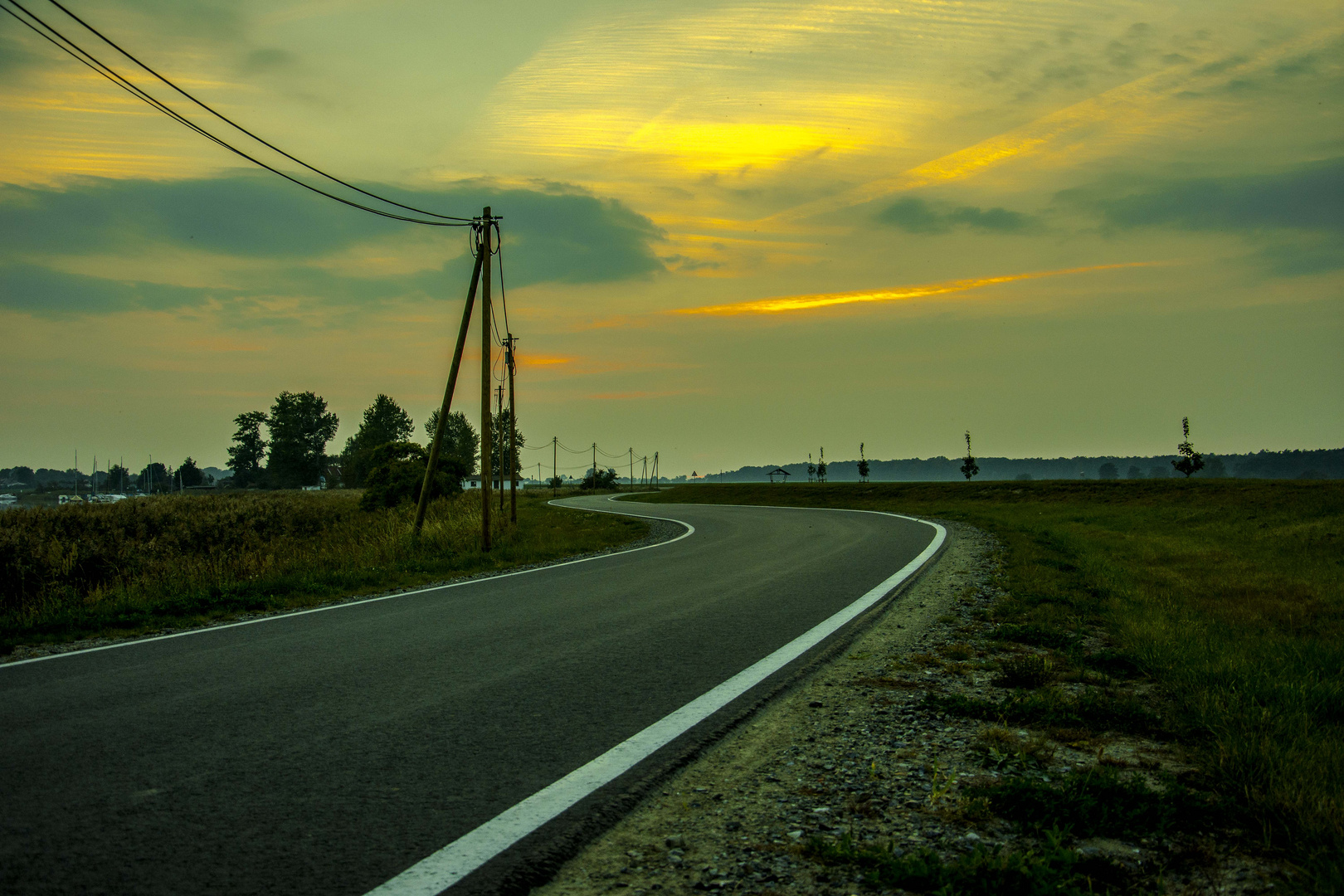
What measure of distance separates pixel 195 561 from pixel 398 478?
25340 millimetres

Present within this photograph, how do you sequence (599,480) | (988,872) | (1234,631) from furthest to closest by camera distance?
(599,480)
(1234,631)
(988,872)

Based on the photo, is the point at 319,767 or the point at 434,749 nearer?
the point at 319,767

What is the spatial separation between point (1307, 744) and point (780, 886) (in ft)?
9.68

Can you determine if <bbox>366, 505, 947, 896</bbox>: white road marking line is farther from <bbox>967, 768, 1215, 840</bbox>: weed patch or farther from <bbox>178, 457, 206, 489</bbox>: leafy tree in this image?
<bbox>178, 457, 206, 489</bbox>: leafy tree

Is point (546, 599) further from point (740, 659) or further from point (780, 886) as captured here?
point (780, 886)

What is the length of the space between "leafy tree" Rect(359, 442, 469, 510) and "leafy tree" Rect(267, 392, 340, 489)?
84615 mm

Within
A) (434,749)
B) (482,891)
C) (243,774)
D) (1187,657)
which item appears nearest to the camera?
(482,891)

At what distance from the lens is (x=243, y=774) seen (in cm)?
369

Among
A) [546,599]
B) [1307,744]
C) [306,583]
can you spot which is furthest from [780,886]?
[306,583]

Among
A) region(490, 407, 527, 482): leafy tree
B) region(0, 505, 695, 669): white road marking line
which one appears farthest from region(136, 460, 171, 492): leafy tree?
region(0, 505, 695, 669): white road marking line

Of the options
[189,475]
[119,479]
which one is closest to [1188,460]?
[189,475]

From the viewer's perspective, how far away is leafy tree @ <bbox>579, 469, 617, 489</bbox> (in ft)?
377

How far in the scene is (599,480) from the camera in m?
116

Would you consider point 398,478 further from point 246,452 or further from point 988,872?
point 246,452
